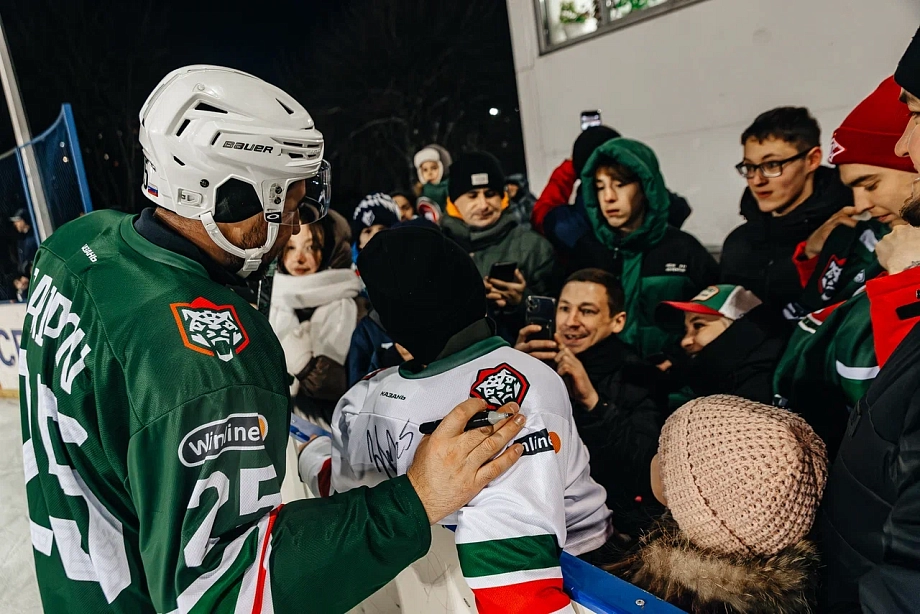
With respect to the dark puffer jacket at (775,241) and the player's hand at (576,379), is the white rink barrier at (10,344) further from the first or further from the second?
the dark puffer jacket at (775,241)

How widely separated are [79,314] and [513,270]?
5.78 ft

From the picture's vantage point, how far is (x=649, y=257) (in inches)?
88.0

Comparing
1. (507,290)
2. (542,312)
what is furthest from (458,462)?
(507,290)

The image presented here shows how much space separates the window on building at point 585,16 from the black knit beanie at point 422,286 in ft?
4.76

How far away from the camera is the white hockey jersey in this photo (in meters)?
0.94

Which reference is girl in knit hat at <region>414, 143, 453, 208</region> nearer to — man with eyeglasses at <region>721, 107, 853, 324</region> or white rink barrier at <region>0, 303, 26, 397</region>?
man with eyeglasses at <region>721, 107, 853, 324</region>

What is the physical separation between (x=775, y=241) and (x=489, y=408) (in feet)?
4.26

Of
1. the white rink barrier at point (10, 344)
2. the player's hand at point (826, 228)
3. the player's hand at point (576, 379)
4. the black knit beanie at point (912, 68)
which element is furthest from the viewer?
the white rink barrier at point (10, 344)

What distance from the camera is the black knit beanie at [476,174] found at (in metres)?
2.60

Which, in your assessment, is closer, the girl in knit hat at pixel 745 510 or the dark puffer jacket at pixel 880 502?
the dark puffer jacket at pixel 880 502

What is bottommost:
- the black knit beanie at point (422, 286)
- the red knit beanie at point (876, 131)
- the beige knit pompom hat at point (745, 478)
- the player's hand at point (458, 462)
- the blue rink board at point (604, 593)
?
the blue rink board at point (604, 593)

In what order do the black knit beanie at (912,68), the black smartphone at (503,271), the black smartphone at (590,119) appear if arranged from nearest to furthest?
the black knit beanie at (912,68) < the black smartphone at (590,119) < the black smartphone at (503,271)

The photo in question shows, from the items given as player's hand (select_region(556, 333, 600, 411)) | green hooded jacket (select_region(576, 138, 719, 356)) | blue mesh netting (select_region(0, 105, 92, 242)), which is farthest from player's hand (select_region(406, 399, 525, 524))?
blue mesh netting (select_region(0, 105, 92, 242))

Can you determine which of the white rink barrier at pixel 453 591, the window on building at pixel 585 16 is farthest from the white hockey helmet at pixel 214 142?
the window on building at pixel 585 16
